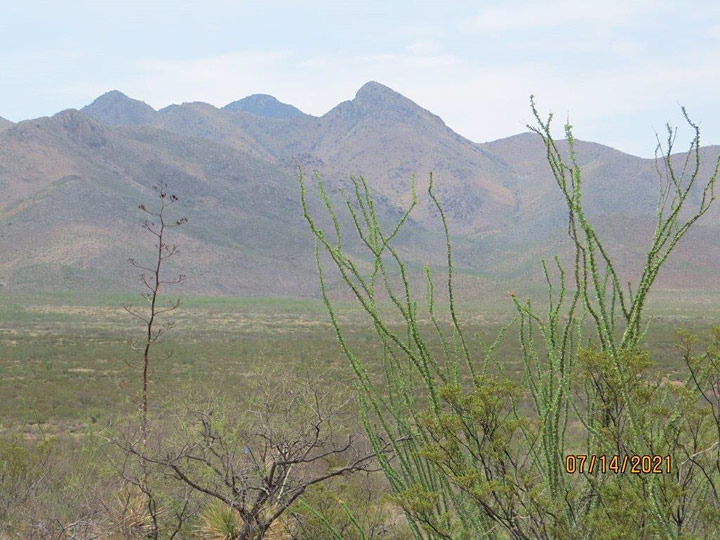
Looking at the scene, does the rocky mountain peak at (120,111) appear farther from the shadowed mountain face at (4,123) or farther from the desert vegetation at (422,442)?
the desert vegetation at (422,442)

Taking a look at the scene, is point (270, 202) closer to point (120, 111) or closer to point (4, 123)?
point (4, 123)

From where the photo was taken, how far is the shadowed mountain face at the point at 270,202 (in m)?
74.6

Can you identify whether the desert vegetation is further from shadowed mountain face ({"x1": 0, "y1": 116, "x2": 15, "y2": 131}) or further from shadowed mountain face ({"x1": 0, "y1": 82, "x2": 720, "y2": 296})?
shadowed mountain face ({"x1": 0, "y1": 116, "x2": 15, "y2": 131})

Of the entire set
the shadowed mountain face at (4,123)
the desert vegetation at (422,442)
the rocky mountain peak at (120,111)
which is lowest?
the desert vegetation at (422,442)

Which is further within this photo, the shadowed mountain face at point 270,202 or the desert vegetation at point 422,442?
the shadowed mountain face at point 270,202

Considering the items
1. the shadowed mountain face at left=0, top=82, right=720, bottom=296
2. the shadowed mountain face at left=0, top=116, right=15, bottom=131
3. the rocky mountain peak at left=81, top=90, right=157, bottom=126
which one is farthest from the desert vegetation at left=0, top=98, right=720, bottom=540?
the rocky mountain peak at left=81, top=90, right=157, bottom=126

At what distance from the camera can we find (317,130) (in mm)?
171375

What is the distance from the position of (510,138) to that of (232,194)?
97011 millimetres

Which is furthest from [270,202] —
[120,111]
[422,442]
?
[120,111]

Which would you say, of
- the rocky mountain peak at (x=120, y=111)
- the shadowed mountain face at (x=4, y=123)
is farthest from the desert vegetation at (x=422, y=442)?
the rocky mountain peak at (x=120, y=111)

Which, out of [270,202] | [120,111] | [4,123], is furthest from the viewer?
[120,111]

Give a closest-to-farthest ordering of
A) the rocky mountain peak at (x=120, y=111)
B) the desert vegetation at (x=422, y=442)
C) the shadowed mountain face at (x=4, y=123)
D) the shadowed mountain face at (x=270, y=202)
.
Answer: the desert vegetation at (x=422, y=442)
the shadowed mountain face at (x=270, y=202)
the shadowed mountain face at (x=4, y=123)
the rocky mountain peak at (x=120, y=111)

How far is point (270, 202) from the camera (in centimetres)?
10031

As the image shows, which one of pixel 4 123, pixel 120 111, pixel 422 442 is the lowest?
pixel 422 442
